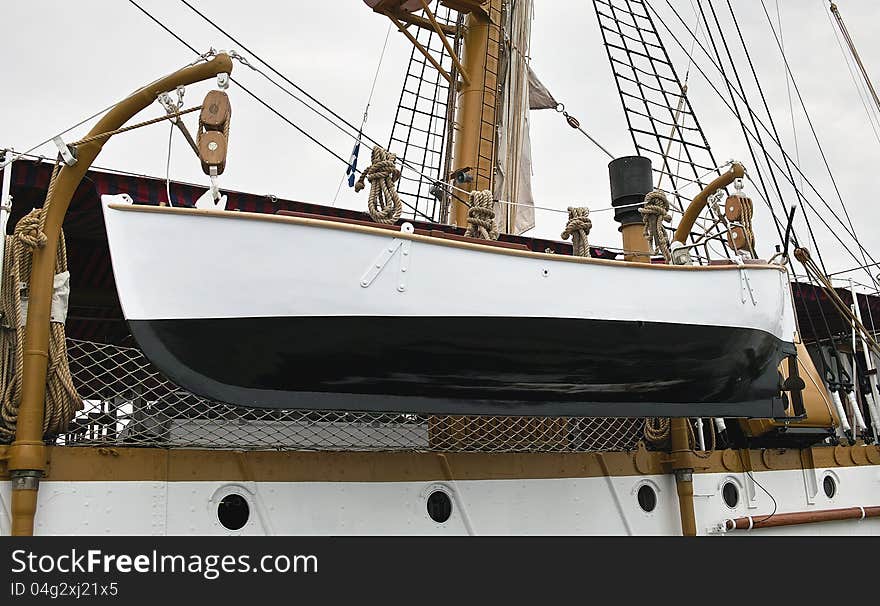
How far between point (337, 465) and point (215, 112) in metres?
1.81

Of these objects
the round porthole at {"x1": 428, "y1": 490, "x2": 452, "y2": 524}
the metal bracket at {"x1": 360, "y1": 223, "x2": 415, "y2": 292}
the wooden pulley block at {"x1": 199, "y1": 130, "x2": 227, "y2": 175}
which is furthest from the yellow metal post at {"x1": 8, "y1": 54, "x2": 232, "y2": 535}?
the round porthole at {"x1": 428, "y1": 490, "x2": 452, "y2": 524}

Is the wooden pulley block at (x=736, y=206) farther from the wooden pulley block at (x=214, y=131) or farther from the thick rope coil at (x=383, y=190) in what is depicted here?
the wooden pulley block at (x=214, y=131)

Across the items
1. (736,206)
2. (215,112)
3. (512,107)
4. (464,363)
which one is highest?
(512,107)

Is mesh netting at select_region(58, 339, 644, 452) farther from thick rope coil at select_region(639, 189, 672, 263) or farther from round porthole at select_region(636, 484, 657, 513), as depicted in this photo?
thick rope coil at select_region(639, 189, 672, 263)

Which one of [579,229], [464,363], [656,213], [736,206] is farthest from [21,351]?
[736,206]

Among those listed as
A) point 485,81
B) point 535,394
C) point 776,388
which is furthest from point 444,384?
point 485,81

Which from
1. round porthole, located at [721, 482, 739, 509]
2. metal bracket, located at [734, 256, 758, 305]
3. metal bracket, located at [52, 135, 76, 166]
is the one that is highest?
metal bracket, located at [52, 135, 76, 166]

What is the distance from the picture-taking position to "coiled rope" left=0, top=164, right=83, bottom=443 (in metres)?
3.51

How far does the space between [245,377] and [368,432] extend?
1.43m

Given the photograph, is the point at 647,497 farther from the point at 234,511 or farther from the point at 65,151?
the point at 65,151

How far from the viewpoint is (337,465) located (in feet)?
13.7

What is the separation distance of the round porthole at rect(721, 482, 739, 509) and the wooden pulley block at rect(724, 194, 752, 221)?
6.07 ft

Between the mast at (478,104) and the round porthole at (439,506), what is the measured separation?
313 centimetres

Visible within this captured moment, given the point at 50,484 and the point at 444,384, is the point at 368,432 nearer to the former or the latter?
the point at 444,384
